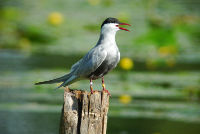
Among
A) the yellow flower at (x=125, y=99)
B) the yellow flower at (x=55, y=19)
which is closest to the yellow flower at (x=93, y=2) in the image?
the yellow flower at (x=55, y=19)

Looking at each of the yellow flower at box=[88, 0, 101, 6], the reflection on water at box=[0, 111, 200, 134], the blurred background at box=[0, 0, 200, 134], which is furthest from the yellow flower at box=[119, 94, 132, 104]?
the yellow flower at box=[88, 0, 101, 6]

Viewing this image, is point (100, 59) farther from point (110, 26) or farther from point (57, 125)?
point (57, 125)

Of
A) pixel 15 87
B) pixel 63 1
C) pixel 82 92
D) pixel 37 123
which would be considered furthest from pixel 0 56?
pixel 82 92

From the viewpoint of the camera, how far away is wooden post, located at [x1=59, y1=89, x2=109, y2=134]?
173 inches

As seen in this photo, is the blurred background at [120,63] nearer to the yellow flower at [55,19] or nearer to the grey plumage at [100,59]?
the yellow flower at [55,19]

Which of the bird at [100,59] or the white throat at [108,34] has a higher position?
the white throat at [108,34]

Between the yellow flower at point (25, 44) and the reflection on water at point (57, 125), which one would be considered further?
the yellow flower at point (25, 44)

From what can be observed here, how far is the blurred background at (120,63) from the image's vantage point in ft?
25.9

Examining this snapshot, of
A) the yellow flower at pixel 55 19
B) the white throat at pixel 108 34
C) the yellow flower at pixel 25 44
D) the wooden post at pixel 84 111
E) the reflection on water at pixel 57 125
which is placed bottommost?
the reflection on water at pixel 57 125

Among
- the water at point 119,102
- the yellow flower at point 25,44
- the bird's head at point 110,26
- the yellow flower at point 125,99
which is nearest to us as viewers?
the bird's head at point 110,26

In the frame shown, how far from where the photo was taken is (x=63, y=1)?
15.8m

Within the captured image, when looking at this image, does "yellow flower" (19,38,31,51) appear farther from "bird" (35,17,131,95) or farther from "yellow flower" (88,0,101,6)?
"bird" (35,17,131,95)

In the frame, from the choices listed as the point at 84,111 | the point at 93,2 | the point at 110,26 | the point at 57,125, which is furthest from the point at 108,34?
the point at 93,2

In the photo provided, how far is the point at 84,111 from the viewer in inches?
173
